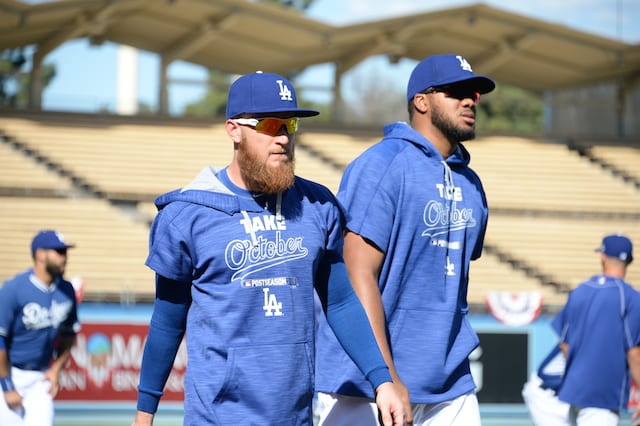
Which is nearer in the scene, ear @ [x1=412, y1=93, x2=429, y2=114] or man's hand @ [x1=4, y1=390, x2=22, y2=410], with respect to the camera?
ear @ [x1=412, y1=93, x2=429, y2=114]

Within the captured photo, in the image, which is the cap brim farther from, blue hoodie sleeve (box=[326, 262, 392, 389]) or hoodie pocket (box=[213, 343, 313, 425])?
hoodie pocket (box=[213, 343, 313, 425])

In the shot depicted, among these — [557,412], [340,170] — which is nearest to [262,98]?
[557,412]

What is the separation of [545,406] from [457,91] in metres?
3.74

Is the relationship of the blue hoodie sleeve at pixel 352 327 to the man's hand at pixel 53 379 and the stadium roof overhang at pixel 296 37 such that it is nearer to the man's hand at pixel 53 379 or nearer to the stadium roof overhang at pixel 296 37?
the man's hand at pixel 53 379

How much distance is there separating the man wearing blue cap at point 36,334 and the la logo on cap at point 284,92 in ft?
17.4

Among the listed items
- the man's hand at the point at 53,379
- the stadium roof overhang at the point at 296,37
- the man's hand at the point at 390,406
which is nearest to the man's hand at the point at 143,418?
the man's hand at the point at 390,406

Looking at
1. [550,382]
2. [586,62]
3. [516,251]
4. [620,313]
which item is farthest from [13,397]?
[586,62]

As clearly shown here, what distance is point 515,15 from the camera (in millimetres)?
24844

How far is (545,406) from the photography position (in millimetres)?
7840

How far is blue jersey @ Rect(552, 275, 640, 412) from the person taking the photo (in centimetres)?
760

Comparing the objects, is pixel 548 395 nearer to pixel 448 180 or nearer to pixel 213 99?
pixel 448 180

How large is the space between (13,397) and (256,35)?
1680 cm

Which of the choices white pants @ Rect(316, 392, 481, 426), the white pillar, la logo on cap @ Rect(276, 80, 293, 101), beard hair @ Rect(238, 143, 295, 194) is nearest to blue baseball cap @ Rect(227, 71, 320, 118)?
la logo on cap @ Rect(276, 80, 293, 101)

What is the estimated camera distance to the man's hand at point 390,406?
3.89 metres
